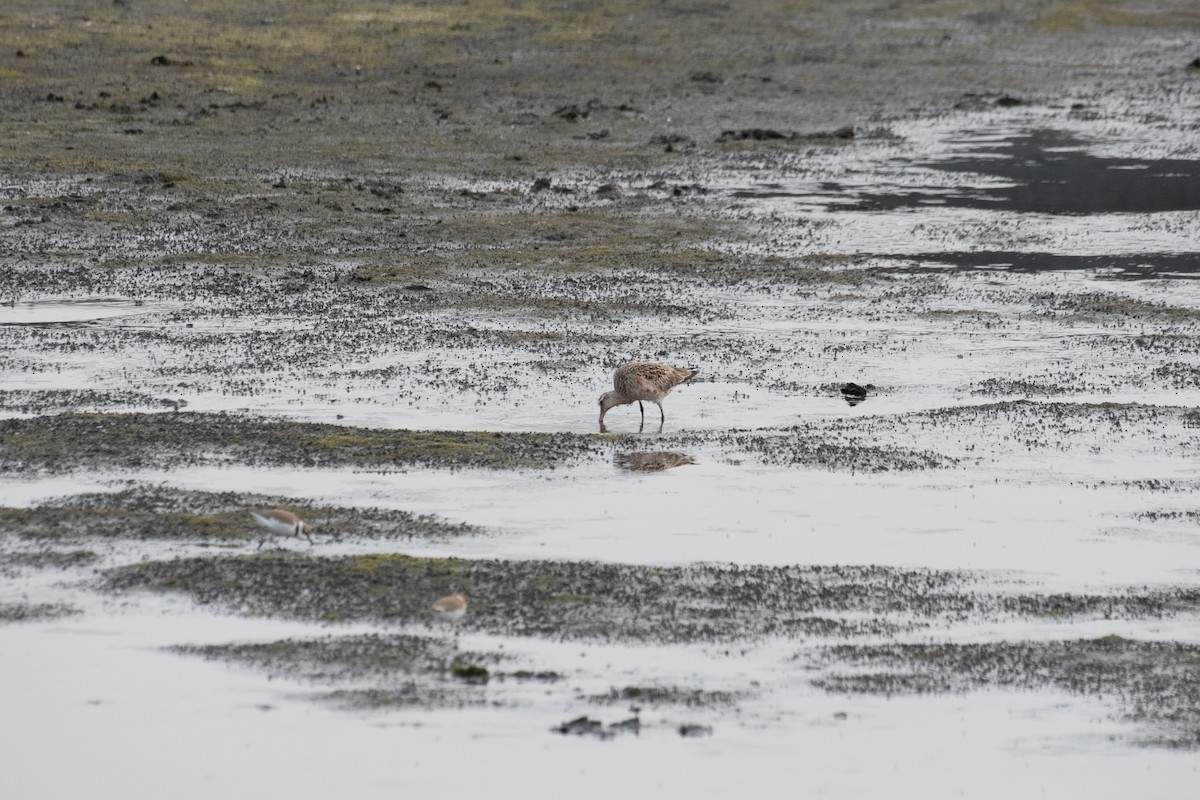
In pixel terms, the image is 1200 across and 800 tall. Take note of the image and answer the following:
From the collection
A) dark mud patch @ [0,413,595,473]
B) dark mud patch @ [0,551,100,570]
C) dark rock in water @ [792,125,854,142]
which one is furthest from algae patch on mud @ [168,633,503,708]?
dark rock in water @ [792,125,854,142]

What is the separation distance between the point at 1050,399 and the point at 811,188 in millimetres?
11312

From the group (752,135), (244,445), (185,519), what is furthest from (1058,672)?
(752,135)

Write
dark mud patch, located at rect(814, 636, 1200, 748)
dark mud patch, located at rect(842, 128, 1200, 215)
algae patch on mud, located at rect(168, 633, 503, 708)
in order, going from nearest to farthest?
algae patch on mud, located at rect(168, 633, 503, 708)
dark mud patch, located at rect(814, 636, 1200, 748)
dark mud patch, located at rect(842, 128, 1200, 215)

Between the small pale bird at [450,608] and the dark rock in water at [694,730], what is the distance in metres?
1.51

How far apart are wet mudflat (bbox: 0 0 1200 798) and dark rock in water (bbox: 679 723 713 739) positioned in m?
0.01

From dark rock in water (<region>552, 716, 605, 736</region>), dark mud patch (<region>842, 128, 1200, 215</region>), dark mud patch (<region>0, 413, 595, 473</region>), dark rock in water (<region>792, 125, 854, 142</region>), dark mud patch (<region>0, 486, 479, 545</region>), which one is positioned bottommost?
dark rock in water (<region>552, 716, 605, 736</region>)

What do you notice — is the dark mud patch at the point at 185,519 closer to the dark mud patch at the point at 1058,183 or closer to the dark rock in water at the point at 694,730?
the dark rock in water at the point at 694,730

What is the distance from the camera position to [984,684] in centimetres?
771

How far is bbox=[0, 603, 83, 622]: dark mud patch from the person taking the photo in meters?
8.21

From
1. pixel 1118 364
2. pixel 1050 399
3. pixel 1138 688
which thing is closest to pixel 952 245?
pixel 1118 364

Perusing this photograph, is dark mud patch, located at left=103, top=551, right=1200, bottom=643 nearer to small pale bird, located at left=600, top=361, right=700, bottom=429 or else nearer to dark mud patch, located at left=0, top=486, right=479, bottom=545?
dark mud patch, located at left=0, top=486, right=479, bottom=545

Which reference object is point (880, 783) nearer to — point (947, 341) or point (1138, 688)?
point (1138, 688)

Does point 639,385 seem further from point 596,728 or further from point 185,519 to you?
point 596,728

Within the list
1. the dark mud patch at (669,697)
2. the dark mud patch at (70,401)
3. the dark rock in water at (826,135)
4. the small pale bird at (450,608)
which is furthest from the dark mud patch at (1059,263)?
the dark mud patch at (669,697)
